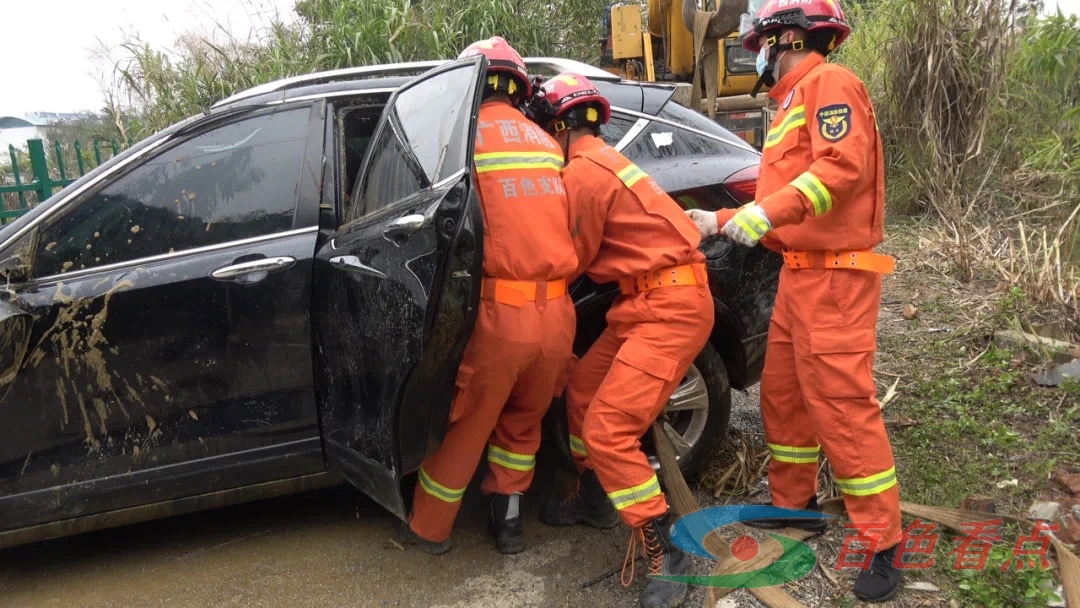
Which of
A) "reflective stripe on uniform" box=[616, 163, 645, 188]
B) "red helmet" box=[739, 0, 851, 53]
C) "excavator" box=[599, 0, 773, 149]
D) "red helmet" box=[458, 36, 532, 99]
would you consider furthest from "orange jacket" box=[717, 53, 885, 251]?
"excavator" box=[599, 0, 773, 149]

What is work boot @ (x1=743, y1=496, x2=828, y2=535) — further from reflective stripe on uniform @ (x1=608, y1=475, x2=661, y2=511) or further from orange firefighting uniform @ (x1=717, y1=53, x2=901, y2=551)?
reflective stripe on uniform @ (x1=608, y1=475, x2=661, y2=511)

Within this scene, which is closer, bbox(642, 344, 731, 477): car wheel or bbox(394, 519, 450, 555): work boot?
bbox(394, 519, 450, 555): work boot

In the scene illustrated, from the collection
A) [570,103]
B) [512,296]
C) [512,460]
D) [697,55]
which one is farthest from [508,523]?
[697,55]

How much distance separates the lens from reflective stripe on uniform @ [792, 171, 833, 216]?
8.05ft

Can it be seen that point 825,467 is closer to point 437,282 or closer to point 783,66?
point 783,66

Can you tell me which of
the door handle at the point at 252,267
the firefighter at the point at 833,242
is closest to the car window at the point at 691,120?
the firefighter at the point at 833,242

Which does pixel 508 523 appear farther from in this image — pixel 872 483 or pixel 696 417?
pixel 872 483

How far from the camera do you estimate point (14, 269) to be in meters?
2.56

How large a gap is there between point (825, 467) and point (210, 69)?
19.5 ft

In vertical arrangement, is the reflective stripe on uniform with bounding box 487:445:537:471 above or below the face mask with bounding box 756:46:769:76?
below

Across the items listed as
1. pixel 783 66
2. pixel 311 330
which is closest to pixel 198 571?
pixel 311 330

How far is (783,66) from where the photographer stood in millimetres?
2766

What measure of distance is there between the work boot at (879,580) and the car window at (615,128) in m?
1.74

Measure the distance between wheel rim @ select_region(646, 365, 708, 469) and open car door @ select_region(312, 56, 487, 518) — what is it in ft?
3.39
